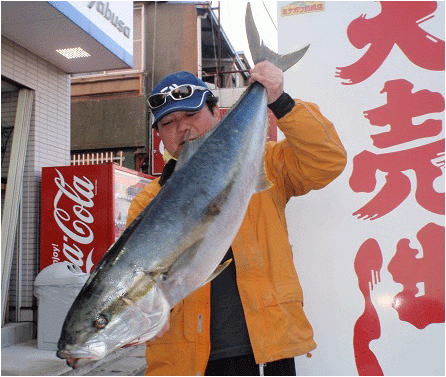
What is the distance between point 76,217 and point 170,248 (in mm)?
6528

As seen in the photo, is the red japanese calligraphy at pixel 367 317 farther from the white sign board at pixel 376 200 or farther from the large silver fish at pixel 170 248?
the large silver fish at pixel 170 248

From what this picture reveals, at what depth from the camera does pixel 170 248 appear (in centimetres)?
160

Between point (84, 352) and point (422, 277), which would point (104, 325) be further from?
point (422, 277)

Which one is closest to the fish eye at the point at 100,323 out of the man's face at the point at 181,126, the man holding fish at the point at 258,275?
the man holding fish at the point at 258,275

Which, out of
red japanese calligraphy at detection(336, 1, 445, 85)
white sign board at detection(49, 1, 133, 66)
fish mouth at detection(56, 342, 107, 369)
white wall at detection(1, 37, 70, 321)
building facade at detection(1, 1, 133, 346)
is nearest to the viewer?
fish mouth at detection(56, 342, 107, 369)

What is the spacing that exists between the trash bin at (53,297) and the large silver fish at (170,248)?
552 cm

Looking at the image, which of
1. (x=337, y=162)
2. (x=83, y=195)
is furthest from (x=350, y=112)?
(x=83, y=195)

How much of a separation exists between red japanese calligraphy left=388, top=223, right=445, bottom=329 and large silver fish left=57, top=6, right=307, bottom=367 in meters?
1.17

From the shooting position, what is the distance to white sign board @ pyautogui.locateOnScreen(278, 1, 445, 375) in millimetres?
2648

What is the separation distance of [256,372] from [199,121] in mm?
1241

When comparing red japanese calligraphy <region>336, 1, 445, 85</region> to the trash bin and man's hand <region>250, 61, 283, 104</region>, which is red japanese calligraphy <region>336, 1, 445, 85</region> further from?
the trash bin

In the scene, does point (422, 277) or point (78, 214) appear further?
point (78, 214)

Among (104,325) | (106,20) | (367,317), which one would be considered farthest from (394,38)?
(106,20)

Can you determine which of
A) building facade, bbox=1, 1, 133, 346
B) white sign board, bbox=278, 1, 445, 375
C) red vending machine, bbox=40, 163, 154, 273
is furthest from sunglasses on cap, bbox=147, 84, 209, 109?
red vending machine, bbox=40, 163, 154, 273
